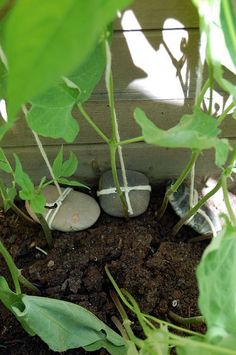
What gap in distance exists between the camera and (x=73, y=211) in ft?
3.17

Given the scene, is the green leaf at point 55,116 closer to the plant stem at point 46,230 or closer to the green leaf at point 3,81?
the green leaf at point 3,81

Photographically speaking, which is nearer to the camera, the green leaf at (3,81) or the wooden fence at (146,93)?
the green leaf at (3,81)

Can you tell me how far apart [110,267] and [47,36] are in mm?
676

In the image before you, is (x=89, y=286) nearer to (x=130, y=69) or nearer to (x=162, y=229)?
(x=162, y=229)

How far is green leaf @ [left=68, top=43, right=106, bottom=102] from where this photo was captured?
600 mm

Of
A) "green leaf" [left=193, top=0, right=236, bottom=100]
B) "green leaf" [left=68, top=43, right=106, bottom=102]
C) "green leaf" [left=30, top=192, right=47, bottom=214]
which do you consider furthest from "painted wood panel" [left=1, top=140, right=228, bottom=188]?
"green leaf" [left=193, top=0, right=236, bottom=100]

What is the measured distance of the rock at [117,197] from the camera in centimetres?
97

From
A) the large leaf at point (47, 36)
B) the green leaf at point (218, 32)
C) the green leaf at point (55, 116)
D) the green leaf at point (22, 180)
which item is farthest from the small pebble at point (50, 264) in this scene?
the large leaf at point (47, 36)

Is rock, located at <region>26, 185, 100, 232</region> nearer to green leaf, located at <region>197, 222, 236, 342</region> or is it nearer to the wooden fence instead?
the wooden fence

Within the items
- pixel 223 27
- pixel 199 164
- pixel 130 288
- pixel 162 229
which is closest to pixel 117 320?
pixel 130 288

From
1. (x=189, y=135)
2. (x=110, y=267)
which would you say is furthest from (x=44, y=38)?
(x=110, y=267)

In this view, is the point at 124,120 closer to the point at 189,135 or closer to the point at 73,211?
the point at 73,211

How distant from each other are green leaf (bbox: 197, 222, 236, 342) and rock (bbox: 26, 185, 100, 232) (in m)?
0.49

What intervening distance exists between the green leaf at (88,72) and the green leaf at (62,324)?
0.34 meters
